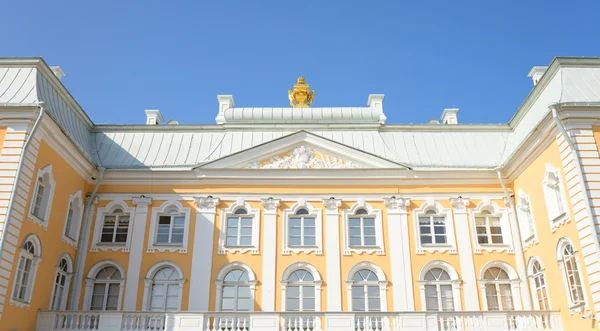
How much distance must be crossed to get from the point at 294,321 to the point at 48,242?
9655mm

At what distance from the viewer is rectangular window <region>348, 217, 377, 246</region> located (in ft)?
80.1

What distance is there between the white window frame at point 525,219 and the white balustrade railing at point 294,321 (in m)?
3.59

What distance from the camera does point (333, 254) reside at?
23906 mm

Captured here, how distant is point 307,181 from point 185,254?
20.2ft

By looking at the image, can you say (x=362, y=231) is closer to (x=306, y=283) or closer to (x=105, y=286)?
(x=306, y=283)

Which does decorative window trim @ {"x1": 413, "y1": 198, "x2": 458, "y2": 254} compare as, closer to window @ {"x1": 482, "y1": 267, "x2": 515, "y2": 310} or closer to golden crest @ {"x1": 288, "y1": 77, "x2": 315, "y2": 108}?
window @ {"x1": 482, "y1": 267, "x2": 515, "y2": 310}

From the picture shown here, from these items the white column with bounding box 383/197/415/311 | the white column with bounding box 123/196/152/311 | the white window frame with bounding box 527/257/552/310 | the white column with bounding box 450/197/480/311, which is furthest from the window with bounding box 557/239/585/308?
the white column with bounding box 123/196/152/311

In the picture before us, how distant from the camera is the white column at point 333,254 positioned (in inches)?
909

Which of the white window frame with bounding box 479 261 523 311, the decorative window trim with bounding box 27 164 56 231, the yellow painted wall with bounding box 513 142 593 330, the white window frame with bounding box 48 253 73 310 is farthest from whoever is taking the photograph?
the white window frame with bounding box 479 261 523 311

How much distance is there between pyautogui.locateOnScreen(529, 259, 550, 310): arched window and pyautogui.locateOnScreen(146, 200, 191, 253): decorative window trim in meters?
14.3

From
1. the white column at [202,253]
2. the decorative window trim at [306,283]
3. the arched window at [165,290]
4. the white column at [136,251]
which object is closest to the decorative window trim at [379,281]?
the decorative window trim at [306,283]

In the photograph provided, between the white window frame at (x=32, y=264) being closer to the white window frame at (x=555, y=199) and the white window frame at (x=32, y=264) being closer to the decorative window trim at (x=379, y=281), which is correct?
the decorative window trim at (x=379, y=281)

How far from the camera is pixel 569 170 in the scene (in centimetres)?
1930

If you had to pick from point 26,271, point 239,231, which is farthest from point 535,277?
point 26,271
